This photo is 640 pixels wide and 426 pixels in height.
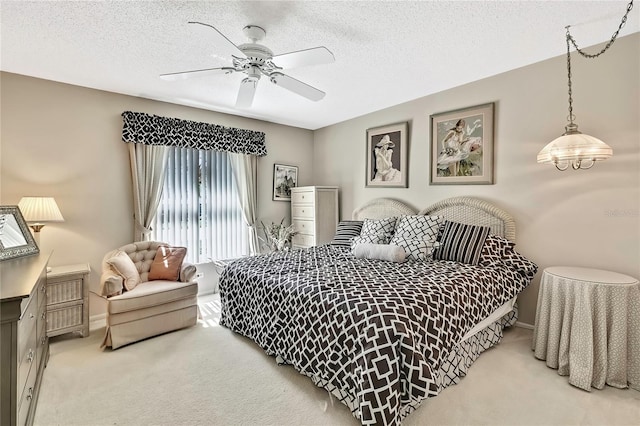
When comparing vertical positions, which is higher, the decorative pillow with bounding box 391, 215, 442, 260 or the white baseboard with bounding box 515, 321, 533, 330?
the decorative pillow with bounding box 391, 215, 442, 260

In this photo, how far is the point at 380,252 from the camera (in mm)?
2975

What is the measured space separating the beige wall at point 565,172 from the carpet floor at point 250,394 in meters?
1.00

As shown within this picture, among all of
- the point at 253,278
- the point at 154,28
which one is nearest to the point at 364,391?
the point at 253,278

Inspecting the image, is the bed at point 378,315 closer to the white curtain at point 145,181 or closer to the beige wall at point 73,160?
the white curtain at point 145,181

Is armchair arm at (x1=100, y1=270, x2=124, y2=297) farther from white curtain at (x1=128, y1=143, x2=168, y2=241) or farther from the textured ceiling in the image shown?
the textured ceiling

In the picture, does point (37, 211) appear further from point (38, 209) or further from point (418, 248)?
point (418, 248)

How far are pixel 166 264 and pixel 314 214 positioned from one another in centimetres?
214

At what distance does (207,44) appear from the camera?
2408mm

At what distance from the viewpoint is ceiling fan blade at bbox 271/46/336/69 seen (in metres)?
1.92

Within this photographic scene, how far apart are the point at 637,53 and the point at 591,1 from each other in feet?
2.81

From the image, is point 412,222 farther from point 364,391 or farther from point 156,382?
point 156,382

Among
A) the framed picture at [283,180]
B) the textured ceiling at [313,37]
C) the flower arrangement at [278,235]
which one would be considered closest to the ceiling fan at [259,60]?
the textured ceiling at [313,37]

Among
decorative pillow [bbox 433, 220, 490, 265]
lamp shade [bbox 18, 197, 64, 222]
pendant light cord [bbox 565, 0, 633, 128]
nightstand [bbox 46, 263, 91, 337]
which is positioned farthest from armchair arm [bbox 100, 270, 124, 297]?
pendant light cord [bbox 565, 0, 633, 128]

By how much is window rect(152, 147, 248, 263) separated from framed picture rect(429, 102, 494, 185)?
9.42ft
